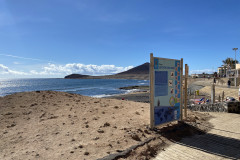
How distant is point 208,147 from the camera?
15.0ft

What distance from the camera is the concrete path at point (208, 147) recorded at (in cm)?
405

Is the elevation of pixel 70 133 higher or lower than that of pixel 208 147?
higher

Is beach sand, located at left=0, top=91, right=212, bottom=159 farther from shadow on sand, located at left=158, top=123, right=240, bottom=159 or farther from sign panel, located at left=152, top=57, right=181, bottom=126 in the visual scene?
sign panel, located at left=152, top=57, right=181, bottom=126

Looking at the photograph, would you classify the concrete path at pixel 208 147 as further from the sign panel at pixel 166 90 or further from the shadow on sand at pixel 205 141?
the sign panel at pixel 166 90

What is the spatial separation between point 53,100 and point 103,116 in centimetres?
411

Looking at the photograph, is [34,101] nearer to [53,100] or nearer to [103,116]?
[53,100]

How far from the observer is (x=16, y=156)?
3.90m

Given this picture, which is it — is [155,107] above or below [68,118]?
above

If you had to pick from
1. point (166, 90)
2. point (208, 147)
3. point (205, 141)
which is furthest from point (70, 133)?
point (205, 141)

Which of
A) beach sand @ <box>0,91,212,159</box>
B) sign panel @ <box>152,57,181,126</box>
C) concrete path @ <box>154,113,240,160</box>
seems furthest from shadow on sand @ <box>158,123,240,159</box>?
sign panel @ <box>152,57,181,126</box>

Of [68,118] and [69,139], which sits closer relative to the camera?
[69,139]

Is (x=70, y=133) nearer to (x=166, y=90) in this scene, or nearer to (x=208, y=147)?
(x=166, y=90)

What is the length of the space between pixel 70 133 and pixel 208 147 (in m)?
4.01

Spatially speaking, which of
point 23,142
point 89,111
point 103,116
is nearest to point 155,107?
point 103,116
